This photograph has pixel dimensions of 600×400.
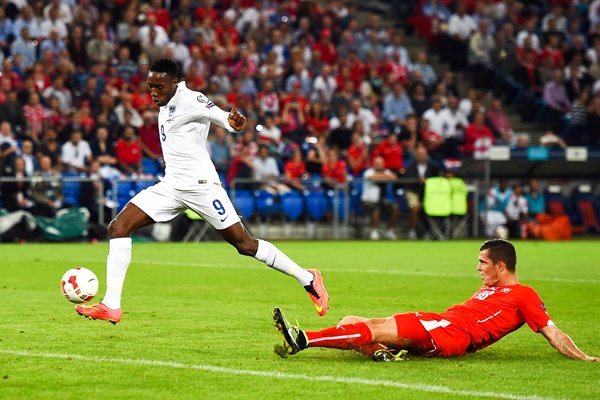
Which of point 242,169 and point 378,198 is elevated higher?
point 242,169

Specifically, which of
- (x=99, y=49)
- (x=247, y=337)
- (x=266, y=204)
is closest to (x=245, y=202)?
(x=266, y=204)

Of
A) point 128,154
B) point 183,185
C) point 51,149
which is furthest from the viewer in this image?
point 128,154

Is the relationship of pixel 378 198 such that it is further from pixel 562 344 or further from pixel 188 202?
pixel 562 344

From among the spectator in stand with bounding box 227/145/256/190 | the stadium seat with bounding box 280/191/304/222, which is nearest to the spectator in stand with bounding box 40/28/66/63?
the spectator in stand with bounding box 227/145/256/190

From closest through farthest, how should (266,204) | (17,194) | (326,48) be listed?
(17,194) < (266,204) < (326,48)

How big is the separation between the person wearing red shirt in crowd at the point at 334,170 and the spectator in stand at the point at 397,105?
11.3 feet

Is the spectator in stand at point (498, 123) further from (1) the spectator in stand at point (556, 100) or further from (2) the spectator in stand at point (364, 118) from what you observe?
(2) the spectator in stand at point (364, 118)

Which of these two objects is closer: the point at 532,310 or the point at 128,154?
the point at 532,310

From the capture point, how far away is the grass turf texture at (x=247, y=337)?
7.25 metres

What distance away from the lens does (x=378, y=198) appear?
89.7ft

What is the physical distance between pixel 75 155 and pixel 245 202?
3.86 meters

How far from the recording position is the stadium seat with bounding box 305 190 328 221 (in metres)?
26.7

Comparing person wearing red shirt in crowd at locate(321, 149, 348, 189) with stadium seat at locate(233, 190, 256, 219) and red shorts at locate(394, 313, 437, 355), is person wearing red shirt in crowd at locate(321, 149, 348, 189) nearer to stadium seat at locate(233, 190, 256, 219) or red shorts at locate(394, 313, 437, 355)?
stadium seat at locate(233, 190, 256, 219)

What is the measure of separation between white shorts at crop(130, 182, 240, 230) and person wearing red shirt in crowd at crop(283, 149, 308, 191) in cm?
1583
